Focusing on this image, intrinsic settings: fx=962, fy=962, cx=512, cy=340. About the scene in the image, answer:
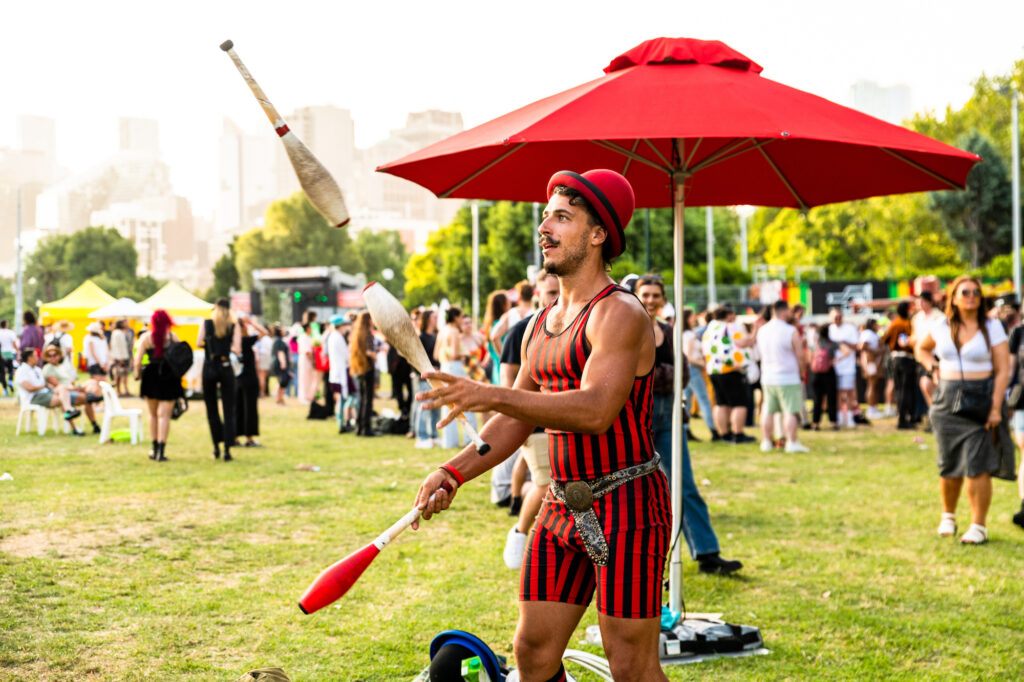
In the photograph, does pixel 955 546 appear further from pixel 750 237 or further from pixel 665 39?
pixel 750 237

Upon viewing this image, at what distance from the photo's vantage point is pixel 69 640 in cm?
506

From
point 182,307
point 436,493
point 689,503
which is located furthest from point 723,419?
point 182,307

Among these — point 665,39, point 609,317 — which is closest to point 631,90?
point 665,39

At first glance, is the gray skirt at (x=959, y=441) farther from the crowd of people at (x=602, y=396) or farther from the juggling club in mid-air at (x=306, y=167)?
the juggling club in mid-air at (x=306, y=167)

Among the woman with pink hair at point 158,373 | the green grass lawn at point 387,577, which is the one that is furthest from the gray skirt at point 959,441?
the woman with pink hair at point 158,373

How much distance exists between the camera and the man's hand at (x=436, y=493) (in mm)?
2951

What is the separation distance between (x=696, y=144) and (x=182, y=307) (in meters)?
23.9

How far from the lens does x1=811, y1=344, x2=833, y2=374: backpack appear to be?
15695 mm

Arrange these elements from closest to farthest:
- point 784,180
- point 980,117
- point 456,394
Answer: point 456,394 → point 784,180 → point 980,117

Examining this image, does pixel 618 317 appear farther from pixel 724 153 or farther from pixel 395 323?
pixel 724 153

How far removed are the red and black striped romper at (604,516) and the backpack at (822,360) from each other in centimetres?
1335

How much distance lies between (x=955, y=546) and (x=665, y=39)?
15.7 feet

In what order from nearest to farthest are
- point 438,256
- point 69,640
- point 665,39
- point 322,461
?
point 665,39 < point 69,640 < point 322,461 < point 438,256

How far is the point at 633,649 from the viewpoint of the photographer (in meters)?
2.98
